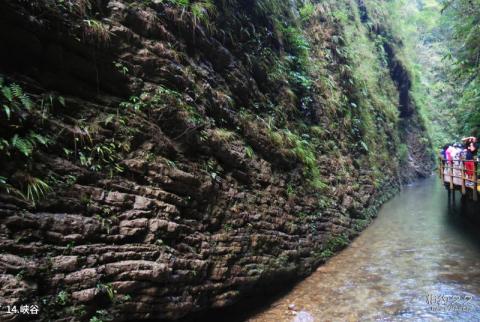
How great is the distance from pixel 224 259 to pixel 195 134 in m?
2.48

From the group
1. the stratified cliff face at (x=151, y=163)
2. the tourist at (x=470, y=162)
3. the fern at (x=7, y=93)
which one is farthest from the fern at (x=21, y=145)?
the tourist at (x=470, y=162)

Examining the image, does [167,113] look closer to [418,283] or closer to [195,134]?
[195,134]

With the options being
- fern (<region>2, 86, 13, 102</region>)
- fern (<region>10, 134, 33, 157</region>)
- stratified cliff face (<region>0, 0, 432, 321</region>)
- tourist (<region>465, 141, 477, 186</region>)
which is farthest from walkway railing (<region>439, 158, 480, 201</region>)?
fern (<region>2, 86, 13, 102</region>)

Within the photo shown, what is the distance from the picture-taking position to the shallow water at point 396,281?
631cm

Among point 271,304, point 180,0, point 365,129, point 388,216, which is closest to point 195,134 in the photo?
point 180,0

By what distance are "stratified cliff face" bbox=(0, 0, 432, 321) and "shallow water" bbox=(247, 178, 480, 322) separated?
0.67m

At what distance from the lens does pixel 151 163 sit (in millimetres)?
5449

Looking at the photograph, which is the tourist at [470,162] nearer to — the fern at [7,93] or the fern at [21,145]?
the fern at [21,145]

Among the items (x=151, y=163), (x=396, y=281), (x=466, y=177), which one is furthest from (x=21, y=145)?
(x=466, y=177)

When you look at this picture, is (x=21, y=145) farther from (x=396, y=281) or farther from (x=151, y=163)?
(x=396, y=281)

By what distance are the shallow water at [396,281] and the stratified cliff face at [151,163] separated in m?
0.67

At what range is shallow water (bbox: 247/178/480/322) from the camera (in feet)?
20.7

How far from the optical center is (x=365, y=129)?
1678cm

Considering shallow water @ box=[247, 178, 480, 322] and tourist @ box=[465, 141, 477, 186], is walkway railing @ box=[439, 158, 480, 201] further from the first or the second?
shallow water @ box=[247, 178, 480, 322]
